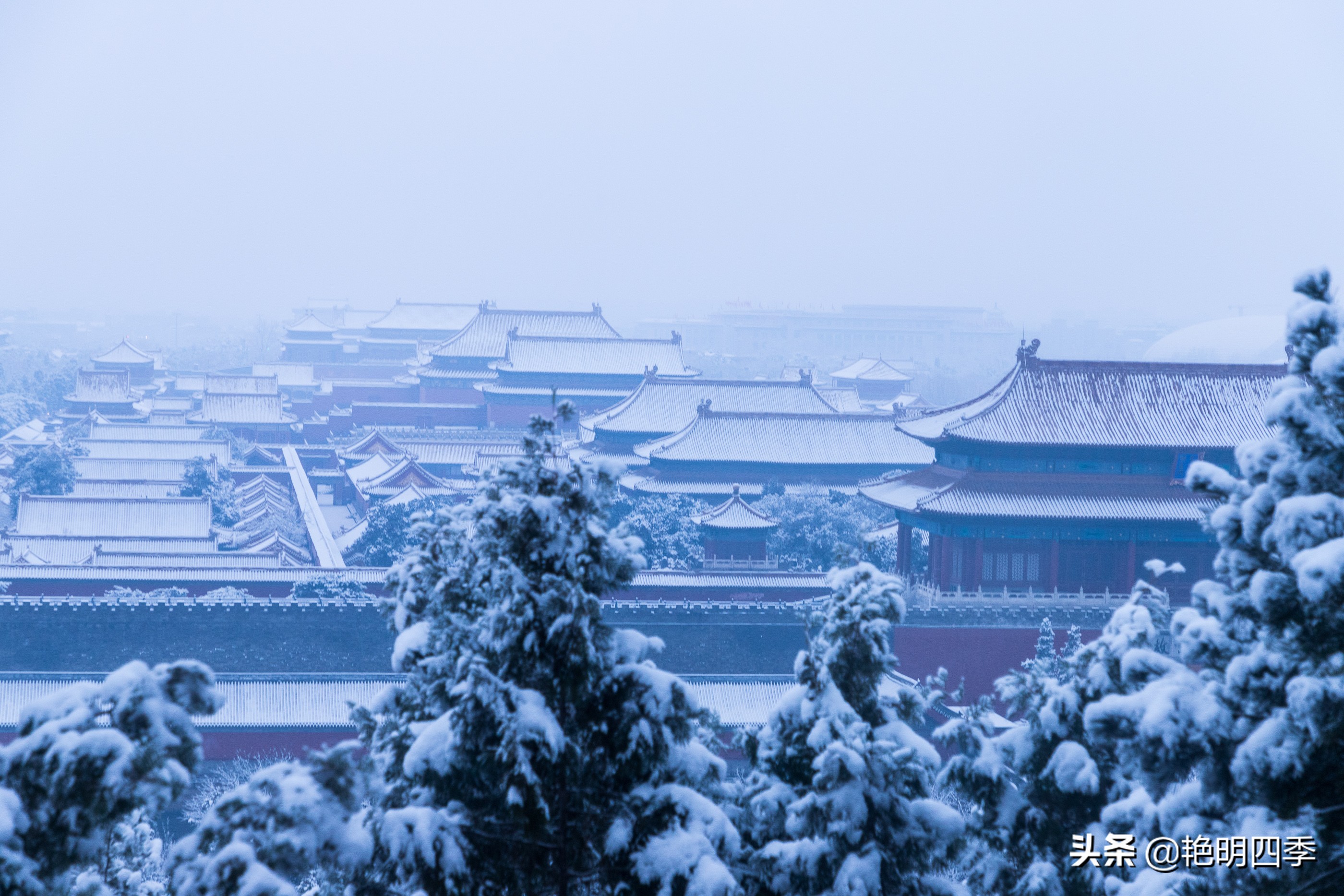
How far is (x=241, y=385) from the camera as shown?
56125 millimetres

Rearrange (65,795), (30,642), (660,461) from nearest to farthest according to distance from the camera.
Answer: (65,795)
(30,642)
(660,461)

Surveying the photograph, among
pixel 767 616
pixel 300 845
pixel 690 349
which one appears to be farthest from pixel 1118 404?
pixel 690 349

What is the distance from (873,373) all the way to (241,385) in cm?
3098

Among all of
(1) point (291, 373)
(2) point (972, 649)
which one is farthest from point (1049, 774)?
(1) point (291, 373)

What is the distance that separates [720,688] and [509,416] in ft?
97.6

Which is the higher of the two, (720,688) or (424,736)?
(424,736)

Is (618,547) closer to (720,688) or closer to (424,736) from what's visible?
(424,736)

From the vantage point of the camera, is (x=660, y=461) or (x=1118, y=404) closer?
(x=1118, y=404)

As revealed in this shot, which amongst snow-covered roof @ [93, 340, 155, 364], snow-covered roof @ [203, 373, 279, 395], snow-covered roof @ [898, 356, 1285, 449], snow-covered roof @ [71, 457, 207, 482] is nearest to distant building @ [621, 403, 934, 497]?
snow-covered roof @ [898, 356, 1285, 449]

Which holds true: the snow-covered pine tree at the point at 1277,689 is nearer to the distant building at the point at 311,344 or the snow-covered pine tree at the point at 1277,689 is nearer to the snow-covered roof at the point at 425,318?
the snow-covered roof at the point at 425,318

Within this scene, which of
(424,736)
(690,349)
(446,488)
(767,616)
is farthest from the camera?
(690,349)

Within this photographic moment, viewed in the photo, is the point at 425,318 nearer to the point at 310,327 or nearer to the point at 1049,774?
the point at 310,327

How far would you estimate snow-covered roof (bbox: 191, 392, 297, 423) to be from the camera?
52.9m

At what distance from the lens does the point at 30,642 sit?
21.5 metres
